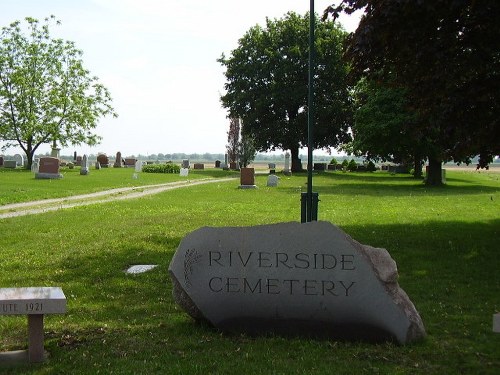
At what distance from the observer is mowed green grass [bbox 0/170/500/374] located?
5.28 metres

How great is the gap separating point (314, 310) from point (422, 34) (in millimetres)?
6656

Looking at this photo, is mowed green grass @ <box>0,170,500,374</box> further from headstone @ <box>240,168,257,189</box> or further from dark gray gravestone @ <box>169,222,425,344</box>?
headstone @ <box>240,168,257,189</box>

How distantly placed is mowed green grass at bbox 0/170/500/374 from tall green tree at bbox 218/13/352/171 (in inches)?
1482

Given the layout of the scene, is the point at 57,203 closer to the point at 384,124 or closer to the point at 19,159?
the point at 384,124

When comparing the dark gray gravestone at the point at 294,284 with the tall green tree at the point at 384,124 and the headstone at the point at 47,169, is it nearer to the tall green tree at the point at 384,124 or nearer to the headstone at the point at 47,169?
the tall green tree at the point at 384,124

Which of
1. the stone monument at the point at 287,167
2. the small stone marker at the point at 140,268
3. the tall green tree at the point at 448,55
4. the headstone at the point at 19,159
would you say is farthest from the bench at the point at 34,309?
the headstone at the point at 19,159

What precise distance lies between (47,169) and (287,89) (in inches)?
995

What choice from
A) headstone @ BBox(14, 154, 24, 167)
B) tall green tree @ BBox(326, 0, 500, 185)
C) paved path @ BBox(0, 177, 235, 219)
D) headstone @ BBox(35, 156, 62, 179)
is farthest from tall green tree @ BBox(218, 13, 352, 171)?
tall green tree @ BBox(326, 0, 500, 185)

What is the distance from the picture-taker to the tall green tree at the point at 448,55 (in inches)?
415

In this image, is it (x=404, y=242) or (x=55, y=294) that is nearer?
(x=55, y=294)

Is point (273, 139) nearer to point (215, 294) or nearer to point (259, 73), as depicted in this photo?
point (259, 73)

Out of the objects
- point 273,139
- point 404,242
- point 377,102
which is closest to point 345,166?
point 273,139

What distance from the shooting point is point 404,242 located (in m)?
12.0

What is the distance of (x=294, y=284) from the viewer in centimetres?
595
